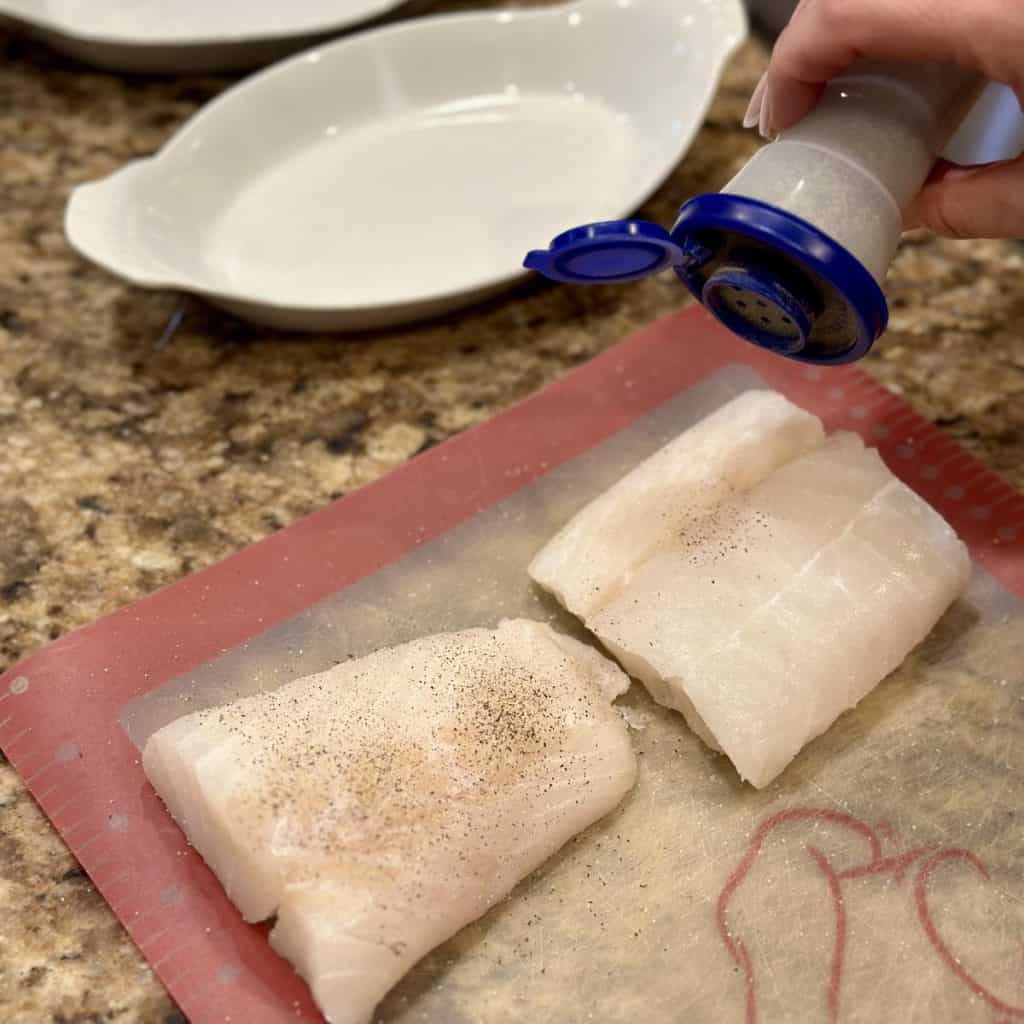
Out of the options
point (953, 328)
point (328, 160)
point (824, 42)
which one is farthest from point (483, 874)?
point (328, 160)

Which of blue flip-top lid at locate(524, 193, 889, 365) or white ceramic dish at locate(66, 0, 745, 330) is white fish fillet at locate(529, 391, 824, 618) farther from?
white ceramic dish at locate(66, 0, 745, 330)

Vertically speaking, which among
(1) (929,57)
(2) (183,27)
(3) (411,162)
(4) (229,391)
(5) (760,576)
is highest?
(1) (929,57)

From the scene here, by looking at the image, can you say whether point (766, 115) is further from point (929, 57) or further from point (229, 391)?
point (229, 391)

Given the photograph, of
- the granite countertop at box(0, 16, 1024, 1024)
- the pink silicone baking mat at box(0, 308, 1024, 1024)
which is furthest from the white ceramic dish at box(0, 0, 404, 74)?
the pink silicone baking mat at box(0, 308, 1024, 1024)

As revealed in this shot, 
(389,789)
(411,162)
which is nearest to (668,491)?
(389,789)

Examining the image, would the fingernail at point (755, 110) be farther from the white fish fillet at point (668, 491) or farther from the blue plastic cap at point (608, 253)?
the white fish fillet at point (668, 491)

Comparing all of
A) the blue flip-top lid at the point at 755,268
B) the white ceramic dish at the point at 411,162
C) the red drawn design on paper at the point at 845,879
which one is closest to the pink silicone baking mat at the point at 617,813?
the red drawn design on paper at the point at 845,879

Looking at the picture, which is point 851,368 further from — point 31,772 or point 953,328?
point 31,772
